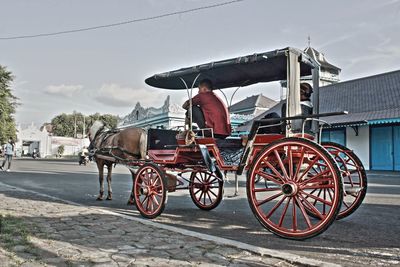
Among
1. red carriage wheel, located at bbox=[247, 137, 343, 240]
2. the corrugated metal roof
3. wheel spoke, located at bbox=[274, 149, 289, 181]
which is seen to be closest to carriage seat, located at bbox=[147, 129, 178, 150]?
red carriage wheel, located at bbox=[247, 137, 343, 240]

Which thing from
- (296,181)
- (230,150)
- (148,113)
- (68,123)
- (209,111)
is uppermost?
(68,123)

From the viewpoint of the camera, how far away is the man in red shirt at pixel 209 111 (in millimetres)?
6367

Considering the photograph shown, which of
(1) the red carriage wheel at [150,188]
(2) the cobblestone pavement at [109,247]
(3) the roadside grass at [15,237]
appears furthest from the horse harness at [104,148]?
(3) the roadside grass at [15,237]

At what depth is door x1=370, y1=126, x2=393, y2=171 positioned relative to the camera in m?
20.8

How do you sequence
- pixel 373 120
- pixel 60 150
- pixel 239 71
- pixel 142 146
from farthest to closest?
pixel 60 150, pixel 373 120, pixel 142 146, pixel 239 71

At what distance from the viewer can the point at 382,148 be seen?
21141 millimetres

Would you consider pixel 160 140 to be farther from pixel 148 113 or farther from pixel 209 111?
pixel 148 113

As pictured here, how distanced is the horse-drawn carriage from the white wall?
1712cm

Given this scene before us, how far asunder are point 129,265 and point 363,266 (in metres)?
2.20

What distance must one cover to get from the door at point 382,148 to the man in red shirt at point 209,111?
684 inches

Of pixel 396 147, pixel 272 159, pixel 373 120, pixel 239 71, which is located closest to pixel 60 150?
pixel 396 147

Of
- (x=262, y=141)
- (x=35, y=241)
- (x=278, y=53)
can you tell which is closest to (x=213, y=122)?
(x=262, y=141)

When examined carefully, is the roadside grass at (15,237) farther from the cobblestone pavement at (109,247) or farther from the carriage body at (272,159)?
the carriage body at (272,159)

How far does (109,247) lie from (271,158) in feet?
7.66
